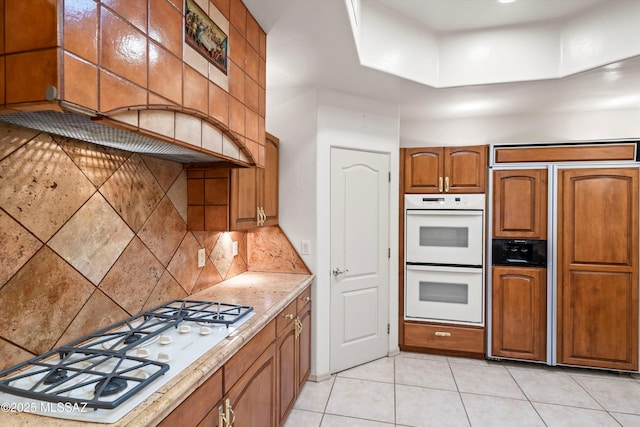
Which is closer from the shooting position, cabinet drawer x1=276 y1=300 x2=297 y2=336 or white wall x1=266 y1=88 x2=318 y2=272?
cabinet drawer x1=276 y1=300 x2=297 y2=336

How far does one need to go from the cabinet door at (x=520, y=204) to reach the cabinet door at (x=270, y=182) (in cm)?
202

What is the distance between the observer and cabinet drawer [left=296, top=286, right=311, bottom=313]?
7.91ft

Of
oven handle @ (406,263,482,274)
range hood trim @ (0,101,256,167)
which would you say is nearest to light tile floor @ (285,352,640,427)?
oven handle @ (406,263,482,274)

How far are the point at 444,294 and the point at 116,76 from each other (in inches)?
125

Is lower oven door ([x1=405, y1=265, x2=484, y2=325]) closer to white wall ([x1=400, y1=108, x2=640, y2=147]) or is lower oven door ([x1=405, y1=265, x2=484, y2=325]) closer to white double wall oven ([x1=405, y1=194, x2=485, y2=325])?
white double wall oven ([x1=405, y1=194, x2=485, y2=325])

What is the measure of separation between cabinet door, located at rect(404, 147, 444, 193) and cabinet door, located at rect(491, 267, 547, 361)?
0.98 metres

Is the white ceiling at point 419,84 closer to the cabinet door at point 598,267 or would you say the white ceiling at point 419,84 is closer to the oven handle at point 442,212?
the cabinet door at point 598,267

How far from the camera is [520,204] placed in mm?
3107

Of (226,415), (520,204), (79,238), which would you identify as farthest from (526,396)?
(79,238)

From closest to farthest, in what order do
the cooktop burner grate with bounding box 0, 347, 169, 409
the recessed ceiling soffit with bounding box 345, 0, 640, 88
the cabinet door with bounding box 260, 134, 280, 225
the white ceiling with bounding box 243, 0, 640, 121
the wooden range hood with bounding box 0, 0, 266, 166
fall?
the wooden range hood with bounding box 0, 0, 266, 166 < the cooktop burner grate with bounding box 0, 347, 169, 409 < the white ceiling with bounding box 243, 0, 640, 121 < the recessed ceiling soffit with bounding box 345, 0, 640, 88 < the cabinet door with bounding box 260, 134, 280, 225

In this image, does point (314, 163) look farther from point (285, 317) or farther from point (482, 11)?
point (482, 11)

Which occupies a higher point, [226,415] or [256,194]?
[256,194]

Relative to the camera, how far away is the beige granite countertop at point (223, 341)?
877 millimetres

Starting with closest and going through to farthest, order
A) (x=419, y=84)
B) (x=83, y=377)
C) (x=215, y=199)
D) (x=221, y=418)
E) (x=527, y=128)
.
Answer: (x=83, y=377)
(x=221, y=418)
(x=215, y=199)
(x=419, y=84)
(x=527, y=128)
